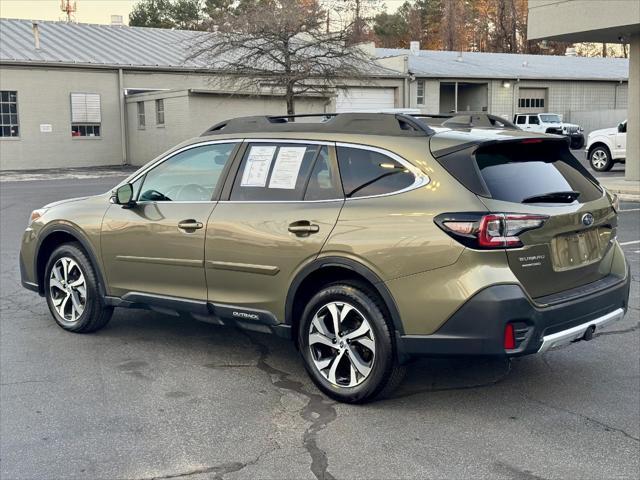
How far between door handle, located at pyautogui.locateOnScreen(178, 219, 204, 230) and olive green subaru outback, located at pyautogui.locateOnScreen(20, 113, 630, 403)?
0.01 metres

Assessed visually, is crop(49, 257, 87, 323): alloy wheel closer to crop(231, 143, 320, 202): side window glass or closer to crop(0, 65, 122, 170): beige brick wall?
crop(231, 143, 320, 202): side window glass

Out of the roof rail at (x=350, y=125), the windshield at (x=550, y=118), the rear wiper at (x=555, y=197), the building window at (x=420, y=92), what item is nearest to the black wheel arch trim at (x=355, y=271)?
the roof rail at (x=350, y=125)

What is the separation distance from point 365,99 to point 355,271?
→ 3623 cm

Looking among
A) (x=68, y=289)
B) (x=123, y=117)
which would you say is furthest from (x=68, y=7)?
(x=68, y=289)

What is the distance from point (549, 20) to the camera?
1911 centimetres

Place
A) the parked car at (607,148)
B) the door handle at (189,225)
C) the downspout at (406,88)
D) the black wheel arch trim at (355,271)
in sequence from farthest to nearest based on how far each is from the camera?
the downspout at (406,88) → the parked car at (607,148) → the door handle at (189,225) → the black wheel arch trim at (355,271)

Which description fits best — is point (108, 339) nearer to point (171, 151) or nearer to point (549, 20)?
point (171, 151)

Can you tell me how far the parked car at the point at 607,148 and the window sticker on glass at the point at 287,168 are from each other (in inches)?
812

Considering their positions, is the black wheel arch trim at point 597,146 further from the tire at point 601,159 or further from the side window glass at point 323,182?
the side window glass at point 323,182

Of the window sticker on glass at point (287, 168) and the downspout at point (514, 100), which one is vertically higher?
the downspout at point (514, 100)

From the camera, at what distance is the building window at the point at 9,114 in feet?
111

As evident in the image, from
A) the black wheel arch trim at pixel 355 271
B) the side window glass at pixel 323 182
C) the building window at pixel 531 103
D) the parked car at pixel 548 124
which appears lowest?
the black wheel arch trim at pixel 355 271

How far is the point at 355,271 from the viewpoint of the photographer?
479 centimetres

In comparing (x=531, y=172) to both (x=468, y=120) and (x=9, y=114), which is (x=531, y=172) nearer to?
(x=468, y=120)
